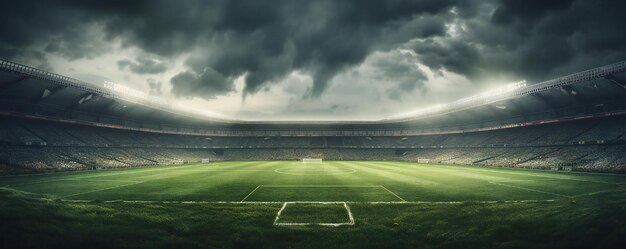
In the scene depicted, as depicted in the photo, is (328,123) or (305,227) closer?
(305,227)

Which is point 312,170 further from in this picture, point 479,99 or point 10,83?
point 10,83

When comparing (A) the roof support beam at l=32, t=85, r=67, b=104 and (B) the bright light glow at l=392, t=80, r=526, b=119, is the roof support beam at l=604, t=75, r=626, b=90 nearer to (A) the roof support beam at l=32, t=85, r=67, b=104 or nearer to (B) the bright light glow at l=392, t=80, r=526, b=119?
(B) the bright light glow at l=392, t=80, r=526, b=119

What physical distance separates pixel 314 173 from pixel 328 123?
154 feet

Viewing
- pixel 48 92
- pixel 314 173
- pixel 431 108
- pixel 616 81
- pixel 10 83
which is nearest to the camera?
pixel 314 173

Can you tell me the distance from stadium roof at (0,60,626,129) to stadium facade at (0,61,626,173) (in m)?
0.12

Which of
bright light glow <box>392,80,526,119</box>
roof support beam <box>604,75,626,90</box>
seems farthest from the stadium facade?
bright light glow <box>392,80,526,119</box>

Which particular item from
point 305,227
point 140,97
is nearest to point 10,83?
point 140,97

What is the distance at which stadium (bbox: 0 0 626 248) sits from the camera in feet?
26.4

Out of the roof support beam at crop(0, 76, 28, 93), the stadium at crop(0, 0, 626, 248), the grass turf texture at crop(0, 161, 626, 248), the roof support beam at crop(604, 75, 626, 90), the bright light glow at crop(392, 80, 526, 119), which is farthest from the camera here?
the bright light glow at crop(392, 80, 526, 119)

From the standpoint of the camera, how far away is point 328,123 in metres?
77.6

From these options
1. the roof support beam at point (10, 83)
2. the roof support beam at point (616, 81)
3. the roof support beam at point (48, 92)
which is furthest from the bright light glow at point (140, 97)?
the roof support beam at point (616, 81)

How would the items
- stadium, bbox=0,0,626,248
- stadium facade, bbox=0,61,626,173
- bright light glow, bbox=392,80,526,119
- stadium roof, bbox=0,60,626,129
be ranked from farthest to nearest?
bright light glow, bbox=392,80,526,119, stadium facade, bbox=0,61,626,173, stadium roof, bbox=0,60,626,129, stadium, bbox=0,0,626,248

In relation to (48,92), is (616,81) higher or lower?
higher

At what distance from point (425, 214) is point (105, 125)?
54088mm
